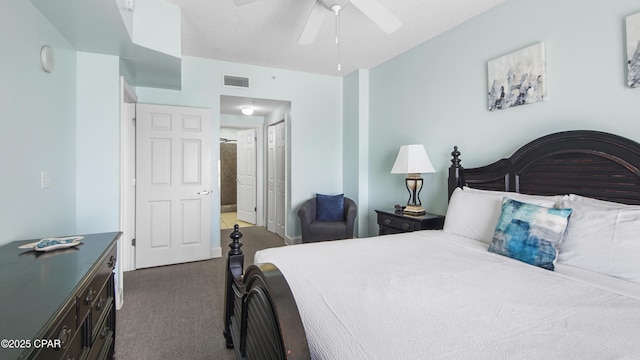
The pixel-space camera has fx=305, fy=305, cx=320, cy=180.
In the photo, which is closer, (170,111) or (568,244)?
(568,244)

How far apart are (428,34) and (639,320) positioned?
301 cm

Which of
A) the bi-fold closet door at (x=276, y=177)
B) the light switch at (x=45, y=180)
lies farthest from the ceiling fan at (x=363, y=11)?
the bi-fold closet door at (x=276, y=177)

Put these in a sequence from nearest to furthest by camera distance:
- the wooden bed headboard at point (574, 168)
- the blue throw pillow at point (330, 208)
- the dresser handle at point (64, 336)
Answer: the dresser handle at point (64, 336) < the wooden bed headboard at point (574, 168) < the blue throw pillow at point (330, 208)

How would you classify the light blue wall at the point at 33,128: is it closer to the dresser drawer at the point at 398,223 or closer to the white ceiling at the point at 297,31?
the white ceiling at the point at 297,31

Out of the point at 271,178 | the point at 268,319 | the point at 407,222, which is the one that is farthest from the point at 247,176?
the point at 268,319

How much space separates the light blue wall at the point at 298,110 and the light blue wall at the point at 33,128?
1.63 m

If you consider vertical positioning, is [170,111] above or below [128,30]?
below

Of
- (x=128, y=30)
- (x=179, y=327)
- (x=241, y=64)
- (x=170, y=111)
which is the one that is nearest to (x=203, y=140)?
(x=170, y=111)

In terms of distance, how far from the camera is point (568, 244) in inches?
63.2

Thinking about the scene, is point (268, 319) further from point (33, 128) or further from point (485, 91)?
point (485, 91)

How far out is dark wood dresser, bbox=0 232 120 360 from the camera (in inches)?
30.9

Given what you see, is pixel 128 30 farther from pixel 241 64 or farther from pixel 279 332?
pixel 279 332

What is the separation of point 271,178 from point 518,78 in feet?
13.7

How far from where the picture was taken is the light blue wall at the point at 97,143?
101 inches
